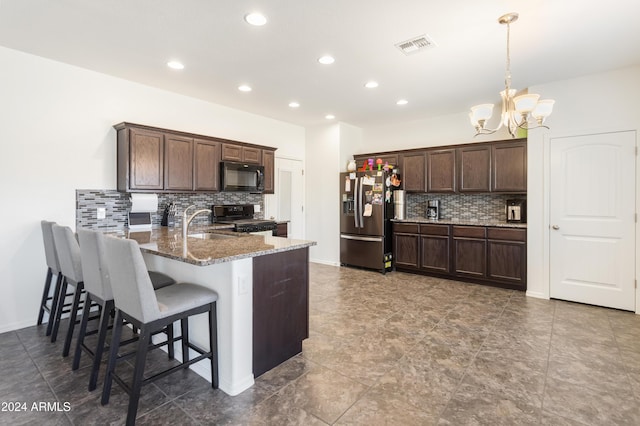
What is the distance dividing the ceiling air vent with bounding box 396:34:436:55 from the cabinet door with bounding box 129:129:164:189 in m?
2.85

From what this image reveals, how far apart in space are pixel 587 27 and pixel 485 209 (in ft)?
9.42

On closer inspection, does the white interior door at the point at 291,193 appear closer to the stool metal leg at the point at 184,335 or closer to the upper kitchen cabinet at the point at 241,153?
the upper kitchen cabinet at the point at 241,153

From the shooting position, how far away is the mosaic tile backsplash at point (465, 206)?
4953 millimetres

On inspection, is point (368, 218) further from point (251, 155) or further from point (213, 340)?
point (213, 340)

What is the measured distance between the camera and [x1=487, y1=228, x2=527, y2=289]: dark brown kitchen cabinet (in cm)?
428

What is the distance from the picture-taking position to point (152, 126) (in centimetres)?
395

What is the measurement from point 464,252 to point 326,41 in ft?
11.6

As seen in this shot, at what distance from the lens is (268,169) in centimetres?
520

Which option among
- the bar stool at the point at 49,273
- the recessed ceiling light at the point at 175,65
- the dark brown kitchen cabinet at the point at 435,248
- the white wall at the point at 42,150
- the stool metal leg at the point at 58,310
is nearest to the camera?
the stool metal leg at the point at 58,310

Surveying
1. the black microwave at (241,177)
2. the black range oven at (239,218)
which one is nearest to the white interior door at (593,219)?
the black range oven at (239,218)

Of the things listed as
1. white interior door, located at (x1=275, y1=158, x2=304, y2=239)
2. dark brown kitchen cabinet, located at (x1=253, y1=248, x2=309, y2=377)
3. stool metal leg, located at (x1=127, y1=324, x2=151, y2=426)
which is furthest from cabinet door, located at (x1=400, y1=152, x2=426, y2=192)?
stool metal leg, located at (x1=127, y1=324, x2=151, y2=426)

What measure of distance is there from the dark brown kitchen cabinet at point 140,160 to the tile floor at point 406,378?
1.68m

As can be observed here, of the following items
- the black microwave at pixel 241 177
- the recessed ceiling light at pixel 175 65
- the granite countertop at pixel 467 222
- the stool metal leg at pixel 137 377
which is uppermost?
the recessed ceiling light at pixel 175 65

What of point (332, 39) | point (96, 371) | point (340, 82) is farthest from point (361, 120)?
point (96, 371)
